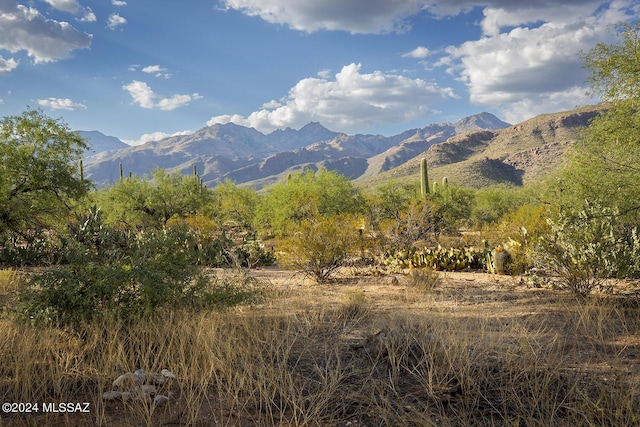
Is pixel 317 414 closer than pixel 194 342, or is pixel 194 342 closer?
pixel 317 414

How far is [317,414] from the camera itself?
3.60 metres

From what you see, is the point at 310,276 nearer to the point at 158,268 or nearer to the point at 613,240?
the point at 158,268

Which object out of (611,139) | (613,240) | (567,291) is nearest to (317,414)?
(613,240)

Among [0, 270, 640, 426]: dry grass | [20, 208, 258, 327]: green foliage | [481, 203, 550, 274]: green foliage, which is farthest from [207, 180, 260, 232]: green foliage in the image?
[0, 270, 640, 426]: dry grass

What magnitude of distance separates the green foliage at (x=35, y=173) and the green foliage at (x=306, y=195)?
1019cm

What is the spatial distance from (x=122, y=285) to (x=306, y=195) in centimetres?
1728

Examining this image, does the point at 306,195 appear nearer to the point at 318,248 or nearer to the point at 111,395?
the point at 318,248

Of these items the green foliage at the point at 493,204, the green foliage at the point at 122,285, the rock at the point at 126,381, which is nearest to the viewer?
the rock at the point at 126,381

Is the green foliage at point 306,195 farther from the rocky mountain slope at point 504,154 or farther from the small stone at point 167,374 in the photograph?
the rocky mountain slope at point 504,154

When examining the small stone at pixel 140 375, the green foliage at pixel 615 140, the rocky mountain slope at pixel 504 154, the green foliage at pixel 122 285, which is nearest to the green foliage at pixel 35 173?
the green foliage at pixel 122 285

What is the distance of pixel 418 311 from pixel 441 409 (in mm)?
3649

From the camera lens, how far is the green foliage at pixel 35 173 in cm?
1341

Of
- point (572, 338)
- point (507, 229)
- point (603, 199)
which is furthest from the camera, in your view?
point (507, 229)

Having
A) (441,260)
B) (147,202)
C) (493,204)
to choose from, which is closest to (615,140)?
(441,260)
